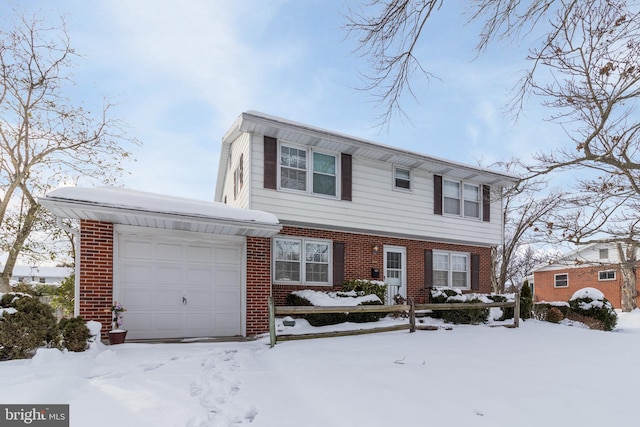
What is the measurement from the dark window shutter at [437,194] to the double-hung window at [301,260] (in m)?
4.59

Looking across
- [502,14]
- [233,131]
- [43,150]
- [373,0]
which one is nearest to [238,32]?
[373,0]

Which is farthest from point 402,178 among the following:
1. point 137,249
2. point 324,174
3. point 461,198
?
point 137,249

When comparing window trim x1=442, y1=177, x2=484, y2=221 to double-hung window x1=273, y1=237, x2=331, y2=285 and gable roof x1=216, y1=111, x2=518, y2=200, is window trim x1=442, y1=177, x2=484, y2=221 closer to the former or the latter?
gable roof x1=216, y1=111, x2=518, y2=200

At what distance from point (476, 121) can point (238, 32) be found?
6.35 metres

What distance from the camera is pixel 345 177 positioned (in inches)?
479

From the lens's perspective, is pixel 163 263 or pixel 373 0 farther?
pixel 163 263

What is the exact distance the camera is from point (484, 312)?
11.9 metres

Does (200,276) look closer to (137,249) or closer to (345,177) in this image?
(137,249)

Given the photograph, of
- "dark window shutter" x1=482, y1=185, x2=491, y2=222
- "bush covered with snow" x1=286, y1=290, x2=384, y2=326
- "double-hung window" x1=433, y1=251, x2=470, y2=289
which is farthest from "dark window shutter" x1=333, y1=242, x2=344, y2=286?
"dark window shutter" x1=482, y1=185, x2=491, y2=222

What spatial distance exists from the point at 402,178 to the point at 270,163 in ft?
16.7

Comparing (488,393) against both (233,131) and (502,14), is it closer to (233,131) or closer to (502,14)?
(502,14)

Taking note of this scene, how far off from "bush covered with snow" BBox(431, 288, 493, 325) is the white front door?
117 cm

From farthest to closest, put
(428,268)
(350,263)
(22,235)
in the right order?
1. (22,235)
2. (428,268)
3. (350,263)

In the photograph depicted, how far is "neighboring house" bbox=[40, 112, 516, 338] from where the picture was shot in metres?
8.13
